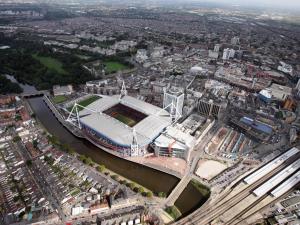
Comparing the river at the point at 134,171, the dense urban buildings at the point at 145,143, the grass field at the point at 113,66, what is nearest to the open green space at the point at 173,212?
the dense urban buildings at the point at 145,143

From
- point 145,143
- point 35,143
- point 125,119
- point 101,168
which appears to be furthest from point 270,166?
point 35,143

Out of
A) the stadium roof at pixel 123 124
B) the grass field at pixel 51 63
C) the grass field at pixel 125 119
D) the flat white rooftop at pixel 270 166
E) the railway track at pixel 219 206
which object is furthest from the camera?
the grass field at pixel 51 63

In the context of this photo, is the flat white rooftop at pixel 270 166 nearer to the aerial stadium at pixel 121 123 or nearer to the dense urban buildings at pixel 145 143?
the dense urban buildings at pixel 145 143

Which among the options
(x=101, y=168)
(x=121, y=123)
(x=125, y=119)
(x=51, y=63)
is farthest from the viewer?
(x=51, y=63)

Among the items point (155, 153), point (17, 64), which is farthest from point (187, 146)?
point (17, 64)

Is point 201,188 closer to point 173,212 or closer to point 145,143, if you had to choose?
point 173,212

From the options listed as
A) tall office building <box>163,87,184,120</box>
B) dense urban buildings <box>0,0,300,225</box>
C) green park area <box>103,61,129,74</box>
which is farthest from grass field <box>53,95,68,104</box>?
tall office building <box>163,87,184,120</box>
